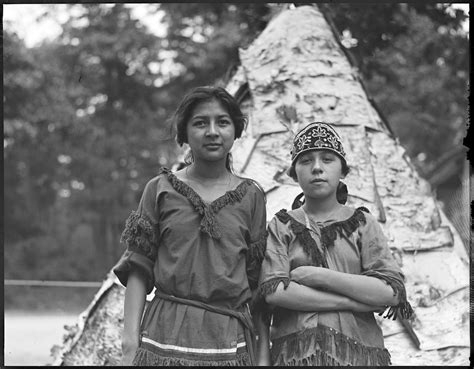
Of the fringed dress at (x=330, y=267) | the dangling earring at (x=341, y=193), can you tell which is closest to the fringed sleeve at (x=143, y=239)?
the fringed dress at (x=330, y=267)

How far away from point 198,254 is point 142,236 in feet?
0.63

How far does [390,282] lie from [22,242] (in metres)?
14.0

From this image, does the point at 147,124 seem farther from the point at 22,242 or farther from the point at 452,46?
the point at 452,46

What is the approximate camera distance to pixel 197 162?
2449mm

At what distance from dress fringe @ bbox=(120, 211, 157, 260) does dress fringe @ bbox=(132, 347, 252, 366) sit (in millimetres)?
301

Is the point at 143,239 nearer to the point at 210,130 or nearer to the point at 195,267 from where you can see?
the point at 195,267

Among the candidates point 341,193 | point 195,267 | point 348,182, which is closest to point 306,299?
point 195,267

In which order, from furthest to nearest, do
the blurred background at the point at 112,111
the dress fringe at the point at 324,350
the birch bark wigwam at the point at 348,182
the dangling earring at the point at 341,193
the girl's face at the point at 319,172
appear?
the blurred background at the point at 112,111 < the birch bark wigwam at the point at 348,182 < the dangling earring at the point at 341,193 < the girl's face at the point at 319,172 < the dress fringe at the point at 324,350

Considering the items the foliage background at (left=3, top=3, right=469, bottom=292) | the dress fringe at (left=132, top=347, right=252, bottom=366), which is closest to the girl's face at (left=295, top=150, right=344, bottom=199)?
the dress fringe at (left=132, top=347, right=252, bottom=366)

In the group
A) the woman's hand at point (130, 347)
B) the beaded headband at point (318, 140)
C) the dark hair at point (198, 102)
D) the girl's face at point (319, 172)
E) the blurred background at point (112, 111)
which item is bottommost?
the woman's hand at point (130, 347)

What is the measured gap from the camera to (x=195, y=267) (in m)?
2.29

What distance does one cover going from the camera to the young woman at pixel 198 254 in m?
2.28

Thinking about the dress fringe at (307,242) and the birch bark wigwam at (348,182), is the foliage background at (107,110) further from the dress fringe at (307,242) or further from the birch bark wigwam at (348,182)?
the dress fringe at (307,242)

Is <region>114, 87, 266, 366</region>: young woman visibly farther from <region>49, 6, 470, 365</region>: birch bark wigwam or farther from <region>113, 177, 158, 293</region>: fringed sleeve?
<region>49, 6, 470, 365</region>: birch bark wigwam
